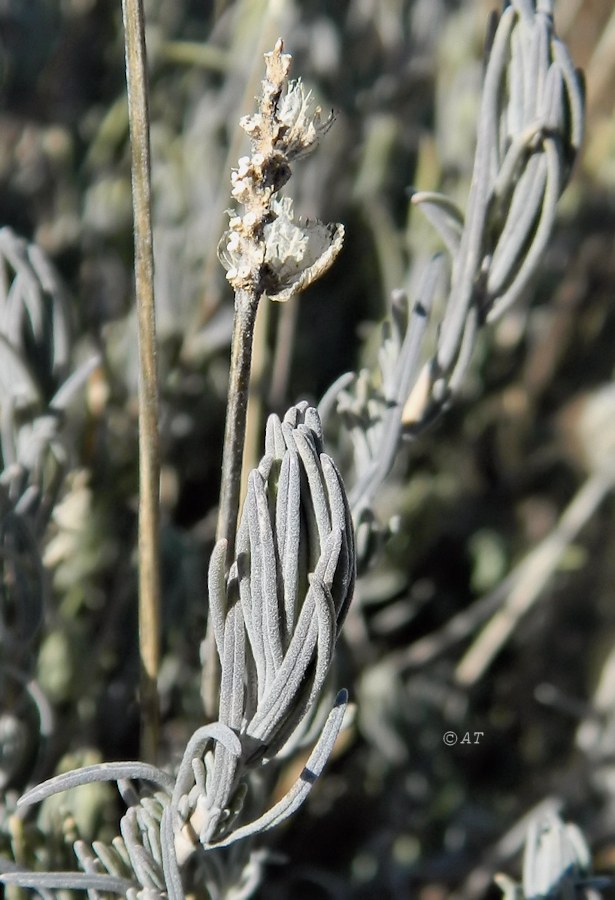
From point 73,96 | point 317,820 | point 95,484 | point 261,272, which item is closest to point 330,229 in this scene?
point 261,272

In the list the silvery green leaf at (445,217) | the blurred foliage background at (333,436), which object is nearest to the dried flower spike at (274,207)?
the silvery green leaf at (445,217)

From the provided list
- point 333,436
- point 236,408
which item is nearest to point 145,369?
point 236,408

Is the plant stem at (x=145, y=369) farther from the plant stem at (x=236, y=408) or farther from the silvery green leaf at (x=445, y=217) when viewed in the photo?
the silvery green leaf at (x=445, y=217)

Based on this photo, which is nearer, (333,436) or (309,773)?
(309,773)

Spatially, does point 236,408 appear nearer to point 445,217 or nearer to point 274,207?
point 274,207

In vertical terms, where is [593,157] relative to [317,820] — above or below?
above

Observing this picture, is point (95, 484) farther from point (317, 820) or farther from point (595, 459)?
point (595, 459)
